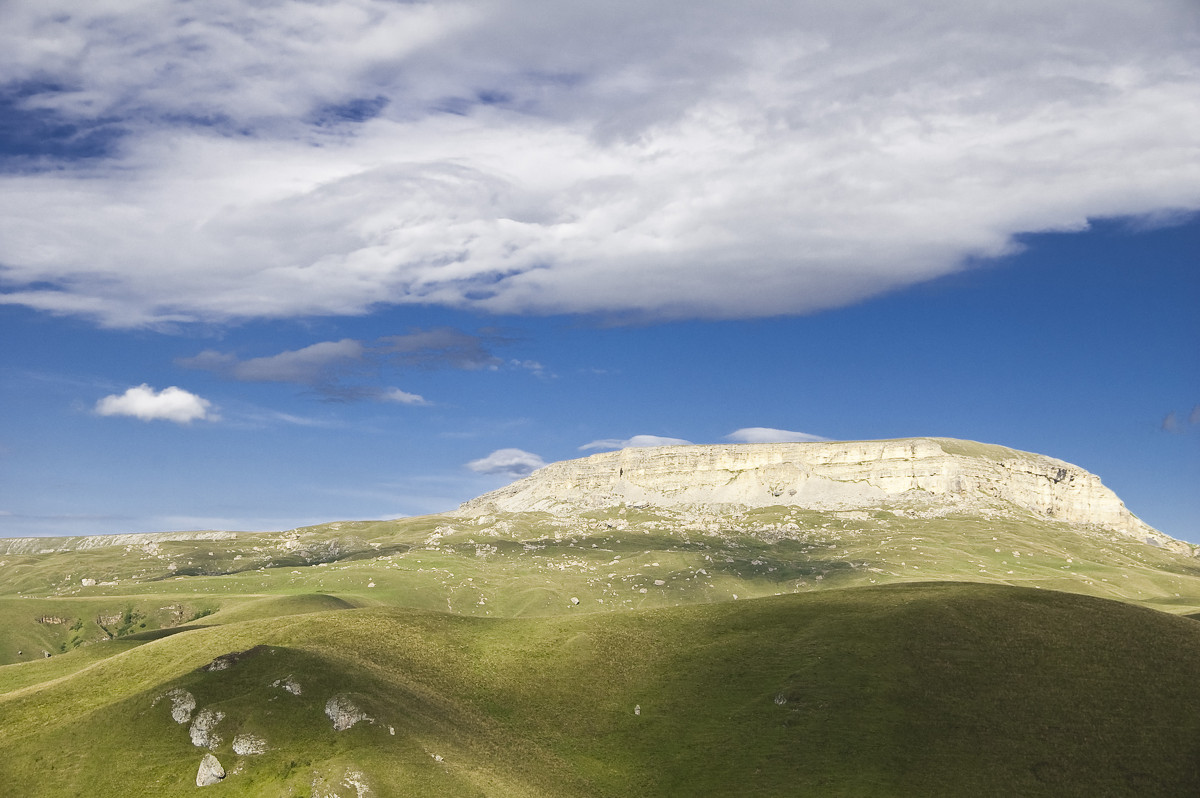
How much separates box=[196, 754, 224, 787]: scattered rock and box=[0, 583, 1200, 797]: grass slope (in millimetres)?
1044

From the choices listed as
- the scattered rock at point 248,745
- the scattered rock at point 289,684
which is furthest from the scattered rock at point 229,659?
the scattered rock at point 248,745

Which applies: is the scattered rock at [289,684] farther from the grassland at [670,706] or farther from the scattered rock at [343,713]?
the scattered rock at [343,713]

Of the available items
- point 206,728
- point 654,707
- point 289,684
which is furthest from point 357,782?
point 654,707

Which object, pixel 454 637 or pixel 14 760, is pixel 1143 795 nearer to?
pixel 454 637

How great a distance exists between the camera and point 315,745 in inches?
Result: 3524

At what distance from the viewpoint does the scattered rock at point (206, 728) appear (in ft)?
296

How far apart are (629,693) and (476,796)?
112 ft

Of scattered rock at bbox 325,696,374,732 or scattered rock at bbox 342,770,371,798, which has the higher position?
scattered rock at bbox 325,696,374,732

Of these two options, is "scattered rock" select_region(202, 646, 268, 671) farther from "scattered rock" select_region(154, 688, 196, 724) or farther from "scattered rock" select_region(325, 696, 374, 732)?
"scattered rock" select_region(325, 696, 374, 732)

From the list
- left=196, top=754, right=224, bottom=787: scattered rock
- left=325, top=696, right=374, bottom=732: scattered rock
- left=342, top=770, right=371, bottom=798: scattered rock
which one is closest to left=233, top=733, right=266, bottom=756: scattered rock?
left=196, top=754, right=224, bottom=787: scattered rock

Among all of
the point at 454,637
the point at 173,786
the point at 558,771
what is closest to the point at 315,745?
the point at 173,786

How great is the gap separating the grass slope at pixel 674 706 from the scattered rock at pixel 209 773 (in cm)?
104

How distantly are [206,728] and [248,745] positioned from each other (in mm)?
6152

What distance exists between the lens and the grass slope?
291 feet
